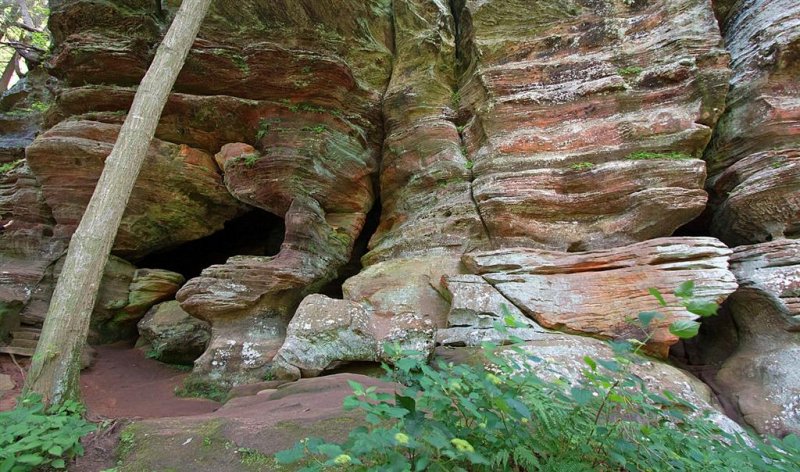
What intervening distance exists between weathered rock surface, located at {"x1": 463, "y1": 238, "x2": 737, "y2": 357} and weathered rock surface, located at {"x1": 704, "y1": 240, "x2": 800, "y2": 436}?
53 centimetres

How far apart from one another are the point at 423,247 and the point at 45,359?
6.17 meters

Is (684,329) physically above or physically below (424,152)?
below

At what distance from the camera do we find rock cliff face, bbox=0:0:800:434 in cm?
613

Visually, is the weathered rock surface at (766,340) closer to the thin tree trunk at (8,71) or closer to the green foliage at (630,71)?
the green foliage at (630,71)

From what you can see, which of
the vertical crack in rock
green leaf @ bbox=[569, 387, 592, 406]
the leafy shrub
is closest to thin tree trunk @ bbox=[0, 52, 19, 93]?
the vertical crack in rock

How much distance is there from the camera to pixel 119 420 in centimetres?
403

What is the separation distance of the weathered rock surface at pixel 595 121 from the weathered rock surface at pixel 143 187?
6.89 metres

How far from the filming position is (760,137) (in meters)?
7.11

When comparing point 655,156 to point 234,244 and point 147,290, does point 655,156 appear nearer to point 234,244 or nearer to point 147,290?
point 147,290

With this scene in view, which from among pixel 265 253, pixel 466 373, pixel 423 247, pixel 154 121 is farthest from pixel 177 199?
pixel 466 373

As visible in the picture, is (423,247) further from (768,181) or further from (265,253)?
(265,253)

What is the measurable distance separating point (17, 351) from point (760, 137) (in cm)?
1406

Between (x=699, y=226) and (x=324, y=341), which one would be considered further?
(x=699, y=226)

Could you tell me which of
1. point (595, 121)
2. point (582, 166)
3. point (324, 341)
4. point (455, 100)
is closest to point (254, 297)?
point (324, 341)
